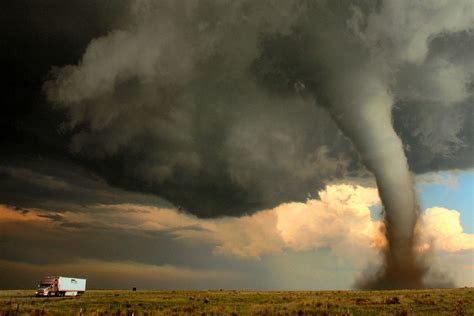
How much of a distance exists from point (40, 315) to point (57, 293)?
43.3m

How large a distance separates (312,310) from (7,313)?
29225 millimetres

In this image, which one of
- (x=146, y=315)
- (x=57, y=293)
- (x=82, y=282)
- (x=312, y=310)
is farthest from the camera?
(x=82, y=282)

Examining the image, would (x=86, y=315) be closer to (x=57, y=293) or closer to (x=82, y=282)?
(x=57, y=293)

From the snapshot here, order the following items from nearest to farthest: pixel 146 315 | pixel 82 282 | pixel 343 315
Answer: pixel 343 315 < pixel 146 315 < pixel 82 282

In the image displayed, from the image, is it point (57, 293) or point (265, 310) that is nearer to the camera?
point (265, 310)

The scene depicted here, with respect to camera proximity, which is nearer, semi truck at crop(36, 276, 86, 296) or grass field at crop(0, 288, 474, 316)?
grass field at crop(0, 288, 474, 316)

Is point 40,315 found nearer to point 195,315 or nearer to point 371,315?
point 195,315

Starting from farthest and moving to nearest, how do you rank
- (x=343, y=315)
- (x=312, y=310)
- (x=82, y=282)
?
1. (x=82, y=282)
2. (x=312, y=310)
3. (x=343, y=315)

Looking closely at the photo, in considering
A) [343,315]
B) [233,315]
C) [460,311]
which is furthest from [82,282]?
[460,311]

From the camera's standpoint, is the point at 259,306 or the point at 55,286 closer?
the point at 259,306

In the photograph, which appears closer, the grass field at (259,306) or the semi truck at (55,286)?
the grass field at (259,306)

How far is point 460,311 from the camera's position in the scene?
40.6m

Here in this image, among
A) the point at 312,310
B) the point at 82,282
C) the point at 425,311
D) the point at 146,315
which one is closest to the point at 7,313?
the point at 146,315

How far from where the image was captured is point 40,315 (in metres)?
38.1
